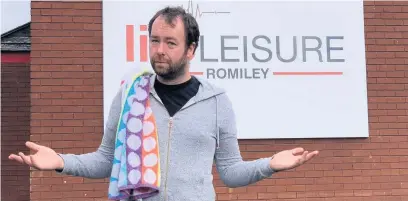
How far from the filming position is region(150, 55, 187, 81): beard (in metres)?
2.25

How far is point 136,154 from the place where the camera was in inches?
87.6

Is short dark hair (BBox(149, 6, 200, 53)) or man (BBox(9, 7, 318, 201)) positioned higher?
short dark hair (BBox(149, 6, 200, 53))

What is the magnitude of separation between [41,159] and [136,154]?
384mm

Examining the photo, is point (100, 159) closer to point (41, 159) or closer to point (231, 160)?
point (41, 159)

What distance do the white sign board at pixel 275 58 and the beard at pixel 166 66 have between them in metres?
3.53

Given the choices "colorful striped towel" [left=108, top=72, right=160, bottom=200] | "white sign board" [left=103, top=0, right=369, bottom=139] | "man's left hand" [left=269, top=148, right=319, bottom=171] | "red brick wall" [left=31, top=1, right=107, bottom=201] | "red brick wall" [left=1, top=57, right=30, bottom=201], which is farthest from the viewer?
"red brick wall" [left=1, top=57, right=30, bottom=201]

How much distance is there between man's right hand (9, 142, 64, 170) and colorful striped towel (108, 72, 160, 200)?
23cm

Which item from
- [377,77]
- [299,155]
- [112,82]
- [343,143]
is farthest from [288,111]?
[299,155]

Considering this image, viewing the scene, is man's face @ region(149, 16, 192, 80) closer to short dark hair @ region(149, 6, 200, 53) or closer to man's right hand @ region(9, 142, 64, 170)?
short dark hair @ region(149, 6, 200, 53)

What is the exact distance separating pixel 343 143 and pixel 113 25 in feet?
9.10

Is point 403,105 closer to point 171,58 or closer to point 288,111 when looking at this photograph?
point 288,111

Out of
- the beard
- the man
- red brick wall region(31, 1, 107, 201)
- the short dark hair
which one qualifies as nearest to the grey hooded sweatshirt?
the man

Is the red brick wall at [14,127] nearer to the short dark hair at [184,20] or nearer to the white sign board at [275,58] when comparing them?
the white sign board at [275,58]

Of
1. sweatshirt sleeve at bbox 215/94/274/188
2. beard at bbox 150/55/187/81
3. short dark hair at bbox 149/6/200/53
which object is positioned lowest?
sweatshirt sleeve at bbox 215/94/274/188
